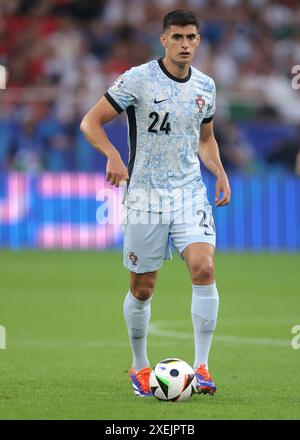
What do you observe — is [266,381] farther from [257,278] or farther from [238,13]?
[238,13]

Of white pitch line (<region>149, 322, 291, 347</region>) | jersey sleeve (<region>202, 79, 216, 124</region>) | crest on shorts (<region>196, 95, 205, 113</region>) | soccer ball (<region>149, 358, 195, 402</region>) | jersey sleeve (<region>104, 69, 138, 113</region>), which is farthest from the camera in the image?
white pitch line (<region>149, 322, 291, 347</region>)

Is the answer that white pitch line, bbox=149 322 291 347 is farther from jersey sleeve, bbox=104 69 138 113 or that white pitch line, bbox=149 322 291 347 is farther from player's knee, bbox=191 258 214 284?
jersey sleeve, bbox=104 69 138 113

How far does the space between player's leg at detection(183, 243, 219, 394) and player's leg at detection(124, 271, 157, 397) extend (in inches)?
12.4

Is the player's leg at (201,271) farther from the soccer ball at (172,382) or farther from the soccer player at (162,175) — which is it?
the soccer ball at (172,382)

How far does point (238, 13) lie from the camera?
79.8ft

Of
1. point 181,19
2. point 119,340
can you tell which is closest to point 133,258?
point 181,19

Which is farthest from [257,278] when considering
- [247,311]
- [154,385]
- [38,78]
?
[154,385]

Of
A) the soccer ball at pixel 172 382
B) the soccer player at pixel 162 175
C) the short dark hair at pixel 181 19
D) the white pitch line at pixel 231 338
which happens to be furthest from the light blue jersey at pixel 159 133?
the white pitch line at pixel 231 338

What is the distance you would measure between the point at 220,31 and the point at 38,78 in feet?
14.8

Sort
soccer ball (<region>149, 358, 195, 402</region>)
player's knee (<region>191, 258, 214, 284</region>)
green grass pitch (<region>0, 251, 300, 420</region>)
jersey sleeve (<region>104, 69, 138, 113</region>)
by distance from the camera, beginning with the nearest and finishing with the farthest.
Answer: green grass pitch (<region>0, 251, 300, 420</region>), soccer ball (<region>149, 358, 195, 402</region>), player's knee (<region>191, 258, 214, 284</region>), jersey sleeve (<region>104, 69, 138, 113</region>)

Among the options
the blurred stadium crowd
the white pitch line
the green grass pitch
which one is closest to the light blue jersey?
the green grass pitch

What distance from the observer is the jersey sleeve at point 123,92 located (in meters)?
7.22

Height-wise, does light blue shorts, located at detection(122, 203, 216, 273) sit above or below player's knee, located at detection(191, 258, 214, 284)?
above

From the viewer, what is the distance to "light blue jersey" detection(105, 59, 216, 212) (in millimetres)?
7270
